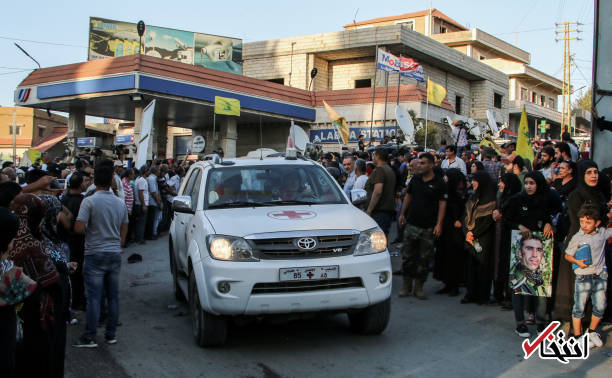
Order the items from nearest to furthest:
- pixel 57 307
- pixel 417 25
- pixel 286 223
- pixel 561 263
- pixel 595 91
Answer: pixel 57 307 < pixel 286 223 < pixel 561 263 < pixel 595 91 < pixel 417 25

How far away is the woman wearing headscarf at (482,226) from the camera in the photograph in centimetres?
725

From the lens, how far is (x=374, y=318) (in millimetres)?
5785

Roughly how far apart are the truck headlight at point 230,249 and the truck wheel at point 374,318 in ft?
4.71

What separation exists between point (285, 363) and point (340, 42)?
109ft

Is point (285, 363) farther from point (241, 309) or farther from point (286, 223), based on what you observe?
point (286, 223)

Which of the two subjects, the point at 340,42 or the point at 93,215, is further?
the point at 340,42

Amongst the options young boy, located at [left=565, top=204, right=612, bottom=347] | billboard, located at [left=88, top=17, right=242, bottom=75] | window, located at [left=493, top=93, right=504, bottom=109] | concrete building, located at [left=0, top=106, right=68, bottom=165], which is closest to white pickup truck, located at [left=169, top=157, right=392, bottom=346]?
young boy, located at [left=565, top=204, right=612, bottom=347]

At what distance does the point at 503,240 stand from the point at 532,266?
1.11 meters

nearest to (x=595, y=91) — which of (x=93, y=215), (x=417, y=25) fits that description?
(x=93, y=215)

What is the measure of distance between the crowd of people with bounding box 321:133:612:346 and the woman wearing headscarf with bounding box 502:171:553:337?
0.01m

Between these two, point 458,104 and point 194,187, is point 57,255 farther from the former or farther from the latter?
point 458,104

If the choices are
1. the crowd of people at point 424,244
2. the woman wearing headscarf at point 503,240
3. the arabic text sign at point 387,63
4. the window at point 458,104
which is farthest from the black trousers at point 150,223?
the window at point 458,104

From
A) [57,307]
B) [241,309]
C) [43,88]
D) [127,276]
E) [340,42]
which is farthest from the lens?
[340,42]

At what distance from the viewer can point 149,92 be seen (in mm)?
25047
